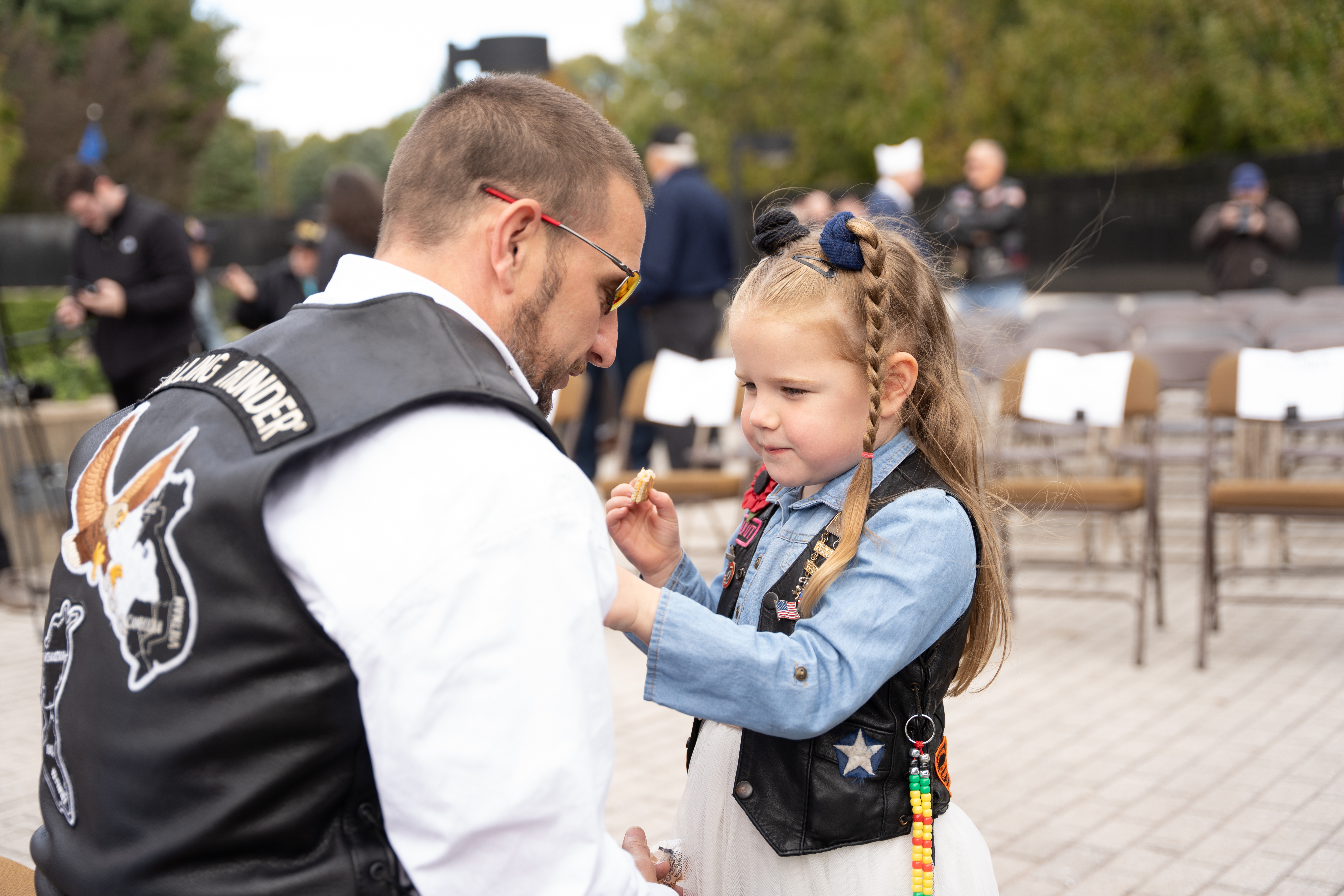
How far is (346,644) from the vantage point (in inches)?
43.9

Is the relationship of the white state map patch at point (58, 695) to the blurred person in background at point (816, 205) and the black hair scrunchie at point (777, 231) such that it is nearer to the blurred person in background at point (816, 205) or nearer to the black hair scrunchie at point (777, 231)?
the black hair scrunchie at point (777, 231)

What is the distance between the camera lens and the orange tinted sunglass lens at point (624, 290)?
62.4 inches

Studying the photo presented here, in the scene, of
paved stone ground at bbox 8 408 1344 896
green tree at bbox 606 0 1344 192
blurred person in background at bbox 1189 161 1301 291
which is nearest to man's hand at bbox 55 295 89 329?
paved stone ground at bbox 8 408 1344 896

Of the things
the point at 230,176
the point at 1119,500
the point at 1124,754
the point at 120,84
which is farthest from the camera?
the point at 230,176

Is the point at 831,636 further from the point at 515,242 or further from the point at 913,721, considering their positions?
the point at 515,242

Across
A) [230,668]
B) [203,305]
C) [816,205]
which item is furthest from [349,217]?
[816,205]

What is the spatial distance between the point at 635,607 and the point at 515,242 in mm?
478

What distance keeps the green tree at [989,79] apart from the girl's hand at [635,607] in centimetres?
772

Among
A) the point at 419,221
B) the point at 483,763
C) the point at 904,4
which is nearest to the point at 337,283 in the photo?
the point at 419,221

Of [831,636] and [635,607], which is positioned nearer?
[635,607]

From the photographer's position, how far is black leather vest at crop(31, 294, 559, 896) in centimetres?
113

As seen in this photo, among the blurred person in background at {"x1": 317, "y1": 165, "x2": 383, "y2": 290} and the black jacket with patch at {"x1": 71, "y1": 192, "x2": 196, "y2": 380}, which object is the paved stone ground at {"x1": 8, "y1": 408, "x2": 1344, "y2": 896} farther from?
the blurred person in background at {"x1": 317, "y1": 165, "x2": 383, "y2": 290}

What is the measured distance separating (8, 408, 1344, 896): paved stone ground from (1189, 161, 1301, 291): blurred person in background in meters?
5.09

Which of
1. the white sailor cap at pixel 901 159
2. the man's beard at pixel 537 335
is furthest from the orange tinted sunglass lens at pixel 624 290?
the white sailor cap at pixel 901 159
